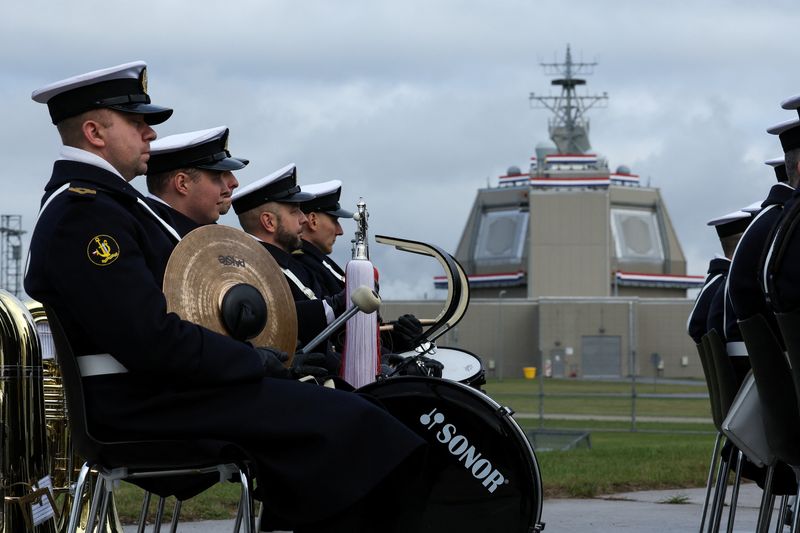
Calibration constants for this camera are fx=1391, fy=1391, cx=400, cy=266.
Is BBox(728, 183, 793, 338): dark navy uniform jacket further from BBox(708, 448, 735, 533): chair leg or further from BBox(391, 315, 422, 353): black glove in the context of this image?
BBox(391, 315, 422, 353): black glove

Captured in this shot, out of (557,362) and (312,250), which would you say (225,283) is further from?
(557,362)

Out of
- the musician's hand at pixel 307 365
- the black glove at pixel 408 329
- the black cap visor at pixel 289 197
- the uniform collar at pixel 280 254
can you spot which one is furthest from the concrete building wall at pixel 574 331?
the musician's hand at pixel 307 365

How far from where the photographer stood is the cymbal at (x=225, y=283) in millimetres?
4598

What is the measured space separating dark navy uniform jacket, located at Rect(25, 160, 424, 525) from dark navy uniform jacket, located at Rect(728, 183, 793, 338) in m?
1.44

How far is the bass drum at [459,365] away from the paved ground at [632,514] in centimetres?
123

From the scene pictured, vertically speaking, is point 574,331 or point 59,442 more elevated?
point 59,442

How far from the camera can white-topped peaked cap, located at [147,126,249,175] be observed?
19.9ft

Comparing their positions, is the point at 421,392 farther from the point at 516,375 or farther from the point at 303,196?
the point at 516,375

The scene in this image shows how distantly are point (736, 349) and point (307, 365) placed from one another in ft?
7.93

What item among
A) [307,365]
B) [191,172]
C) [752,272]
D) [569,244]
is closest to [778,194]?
[752,272]

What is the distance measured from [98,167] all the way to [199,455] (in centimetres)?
104

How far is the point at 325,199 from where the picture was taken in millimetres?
8602

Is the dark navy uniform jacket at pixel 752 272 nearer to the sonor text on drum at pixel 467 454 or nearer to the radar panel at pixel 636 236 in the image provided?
the sonor text on drum at pixel 467 454

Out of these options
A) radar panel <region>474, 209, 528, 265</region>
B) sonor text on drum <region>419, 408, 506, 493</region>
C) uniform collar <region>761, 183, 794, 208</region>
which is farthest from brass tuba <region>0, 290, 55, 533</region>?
radar panel <region>474, 209, 528, 265</region>
